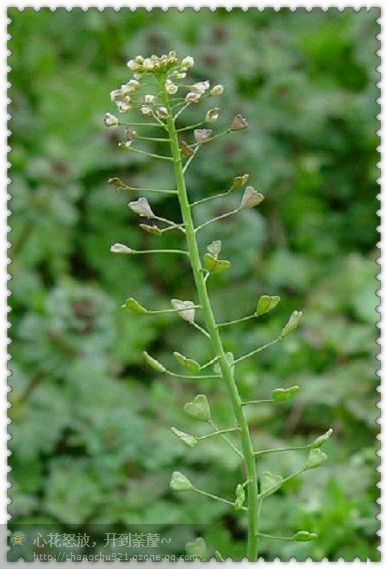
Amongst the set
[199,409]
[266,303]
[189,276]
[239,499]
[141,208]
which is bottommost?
[239,499]

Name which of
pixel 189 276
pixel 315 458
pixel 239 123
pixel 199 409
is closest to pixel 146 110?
pixel 239 123

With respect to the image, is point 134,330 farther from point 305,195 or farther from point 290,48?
point 290,48

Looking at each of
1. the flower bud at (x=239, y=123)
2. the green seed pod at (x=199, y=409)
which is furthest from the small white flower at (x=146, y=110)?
the green seed pod at (x=199, y=409)

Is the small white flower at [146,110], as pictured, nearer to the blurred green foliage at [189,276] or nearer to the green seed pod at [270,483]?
the green seed pod at [270,483]

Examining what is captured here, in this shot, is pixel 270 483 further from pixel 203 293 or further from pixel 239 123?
pixel 239 123

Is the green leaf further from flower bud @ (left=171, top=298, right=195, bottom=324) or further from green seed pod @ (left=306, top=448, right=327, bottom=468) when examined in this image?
green seed pod @ (left=306, top=448, right=327, bottom=468)

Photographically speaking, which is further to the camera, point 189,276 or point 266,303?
point 189,276

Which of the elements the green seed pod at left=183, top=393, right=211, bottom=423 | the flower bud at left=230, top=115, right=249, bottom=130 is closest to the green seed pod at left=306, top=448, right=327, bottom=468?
the green seed pod at left=183, top=393, right=211, bottom=423

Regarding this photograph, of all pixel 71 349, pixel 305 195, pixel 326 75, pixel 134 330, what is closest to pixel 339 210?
pixel 305 195

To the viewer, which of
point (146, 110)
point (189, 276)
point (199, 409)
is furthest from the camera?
point (189, 276)
